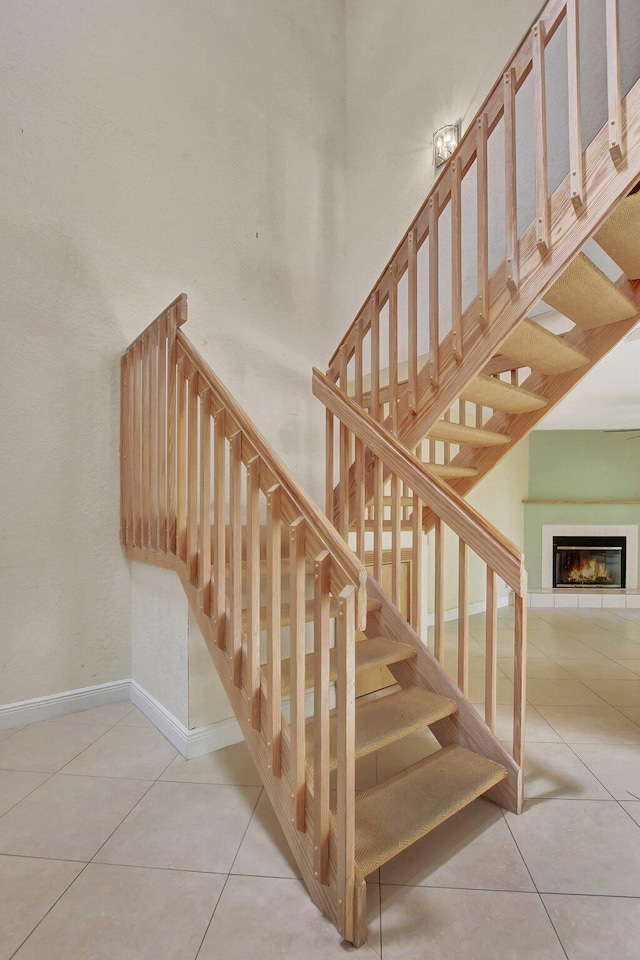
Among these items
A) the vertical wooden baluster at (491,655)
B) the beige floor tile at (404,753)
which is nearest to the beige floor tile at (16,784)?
the beige floor tile at (404,753)

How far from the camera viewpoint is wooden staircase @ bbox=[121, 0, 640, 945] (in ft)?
4.41

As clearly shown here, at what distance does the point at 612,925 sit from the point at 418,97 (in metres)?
4.65

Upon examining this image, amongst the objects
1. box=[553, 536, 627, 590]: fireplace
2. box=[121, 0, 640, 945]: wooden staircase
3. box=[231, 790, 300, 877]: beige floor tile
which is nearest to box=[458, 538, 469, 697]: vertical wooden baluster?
box=[121, 0, 640, 945]: wooden staircase

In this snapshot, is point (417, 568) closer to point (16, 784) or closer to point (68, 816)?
point (68, 816)

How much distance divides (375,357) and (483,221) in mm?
813

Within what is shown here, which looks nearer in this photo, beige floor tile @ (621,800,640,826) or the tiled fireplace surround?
beige floor tile @ (621,800,640,826)

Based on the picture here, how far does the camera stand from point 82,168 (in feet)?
8.57

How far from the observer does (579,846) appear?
1577 millimetres

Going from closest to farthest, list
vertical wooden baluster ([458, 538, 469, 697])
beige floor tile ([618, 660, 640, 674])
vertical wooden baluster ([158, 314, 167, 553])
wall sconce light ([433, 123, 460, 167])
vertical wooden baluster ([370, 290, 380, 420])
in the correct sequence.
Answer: vertical wooden baluster ([458, 538, 469, 697]) < vertical wooden baluster ([158, 314, 167, 553]) < vertical wooden baluster ([370, 290, 380, 420]) < beige floor tile ([618, 660, 640, 674]) < wall sconce light ([433, 123, 460, 167])

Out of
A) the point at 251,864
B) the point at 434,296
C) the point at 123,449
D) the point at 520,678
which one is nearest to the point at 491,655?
the point at 520,678

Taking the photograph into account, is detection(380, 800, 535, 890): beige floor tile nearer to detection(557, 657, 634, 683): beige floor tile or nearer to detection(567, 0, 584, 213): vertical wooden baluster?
detection(557, 657, 634, 683): beige floor tile

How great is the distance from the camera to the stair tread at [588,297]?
6.09ft

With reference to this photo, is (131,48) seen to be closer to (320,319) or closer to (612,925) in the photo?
(320,319)

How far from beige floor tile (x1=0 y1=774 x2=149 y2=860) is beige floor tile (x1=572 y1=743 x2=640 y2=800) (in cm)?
180
